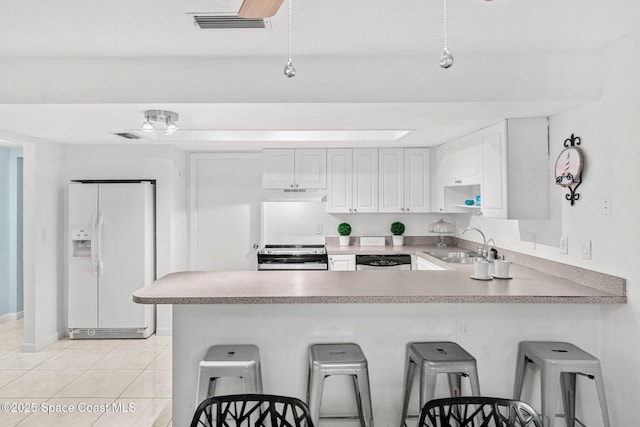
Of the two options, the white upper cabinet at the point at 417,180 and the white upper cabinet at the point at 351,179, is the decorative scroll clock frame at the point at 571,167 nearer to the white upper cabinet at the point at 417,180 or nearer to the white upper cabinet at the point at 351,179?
the white upper cabinet at the point at 417,180

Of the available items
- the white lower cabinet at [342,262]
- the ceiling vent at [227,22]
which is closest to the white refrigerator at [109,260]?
→ the white lower cabinet at [342,262]

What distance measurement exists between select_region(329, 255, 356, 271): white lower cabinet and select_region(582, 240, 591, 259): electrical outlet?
98.1 inches

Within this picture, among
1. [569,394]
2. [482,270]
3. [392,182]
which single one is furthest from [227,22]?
[392,182]

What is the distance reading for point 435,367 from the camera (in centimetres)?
232

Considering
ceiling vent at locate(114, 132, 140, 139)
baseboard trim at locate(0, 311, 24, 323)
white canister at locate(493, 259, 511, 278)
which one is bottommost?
baseboard trim at locate(0, 311, 24, 323)

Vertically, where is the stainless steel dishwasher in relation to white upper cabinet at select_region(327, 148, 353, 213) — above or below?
below


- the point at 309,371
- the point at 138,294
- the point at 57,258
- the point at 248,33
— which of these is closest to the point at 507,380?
the point at 309,371

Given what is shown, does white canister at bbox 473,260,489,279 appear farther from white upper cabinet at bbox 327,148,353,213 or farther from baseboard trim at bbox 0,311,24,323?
baseboard trim at bbox 0,311,24,323

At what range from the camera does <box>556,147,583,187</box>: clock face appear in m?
2.83

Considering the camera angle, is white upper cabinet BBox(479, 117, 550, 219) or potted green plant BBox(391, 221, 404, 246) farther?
potted green plant BBox(391, 221, 404, 246)

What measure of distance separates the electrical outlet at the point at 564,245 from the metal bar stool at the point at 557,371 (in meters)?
0.71

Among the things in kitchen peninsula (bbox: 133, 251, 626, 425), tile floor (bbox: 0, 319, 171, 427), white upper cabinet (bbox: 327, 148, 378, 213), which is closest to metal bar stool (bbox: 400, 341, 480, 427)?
kitchen peninsula (bbox: 133, 251, 626, 425)

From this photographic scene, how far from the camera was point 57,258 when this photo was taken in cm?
483

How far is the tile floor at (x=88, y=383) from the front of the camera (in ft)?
10.1
